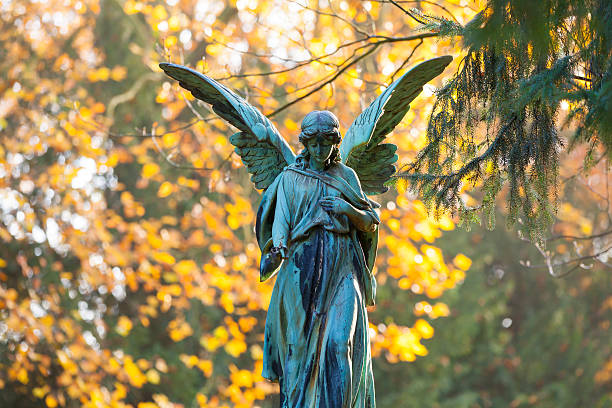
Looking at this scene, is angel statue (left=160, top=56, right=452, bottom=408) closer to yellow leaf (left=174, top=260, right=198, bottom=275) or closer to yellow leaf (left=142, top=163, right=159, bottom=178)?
yellow leaf (left=174, top=260, right=198, bottom=275)

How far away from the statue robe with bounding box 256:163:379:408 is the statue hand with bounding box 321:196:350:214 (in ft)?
0.11

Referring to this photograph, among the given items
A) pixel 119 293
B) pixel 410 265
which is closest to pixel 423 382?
pixel 410 265

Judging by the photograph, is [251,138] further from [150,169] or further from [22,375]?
[150,169]

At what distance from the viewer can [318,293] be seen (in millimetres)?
4562

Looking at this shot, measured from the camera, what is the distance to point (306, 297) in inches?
179

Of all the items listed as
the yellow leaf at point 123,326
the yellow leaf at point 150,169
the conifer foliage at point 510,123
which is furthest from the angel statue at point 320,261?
the yellow leaf at point 123,326

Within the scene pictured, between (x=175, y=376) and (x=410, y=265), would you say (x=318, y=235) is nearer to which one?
(x=410, y=265)

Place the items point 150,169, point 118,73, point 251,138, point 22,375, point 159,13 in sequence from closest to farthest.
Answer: point 251,138 < point 22,375 < point 159,13 < point 150,169 < point 118,73

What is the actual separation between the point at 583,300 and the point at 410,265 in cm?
885

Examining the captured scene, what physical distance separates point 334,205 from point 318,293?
46 cm

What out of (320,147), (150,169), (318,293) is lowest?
(318,293)

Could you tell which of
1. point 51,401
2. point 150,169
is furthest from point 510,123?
point 51,401

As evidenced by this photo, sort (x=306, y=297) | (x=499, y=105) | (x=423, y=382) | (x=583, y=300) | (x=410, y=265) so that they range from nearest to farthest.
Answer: (x=306, y=297)
(x=499, y=105)
(x=410, y=265)
(x=423, y=382)
(x=583, y=300)

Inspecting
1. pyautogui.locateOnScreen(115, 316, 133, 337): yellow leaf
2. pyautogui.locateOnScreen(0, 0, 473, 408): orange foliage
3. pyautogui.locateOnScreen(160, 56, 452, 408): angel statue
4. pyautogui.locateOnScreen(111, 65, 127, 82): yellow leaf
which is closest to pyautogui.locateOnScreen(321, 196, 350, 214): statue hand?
pyautogui.locateOnScreen(160, 56, 452, 408): angel statue
